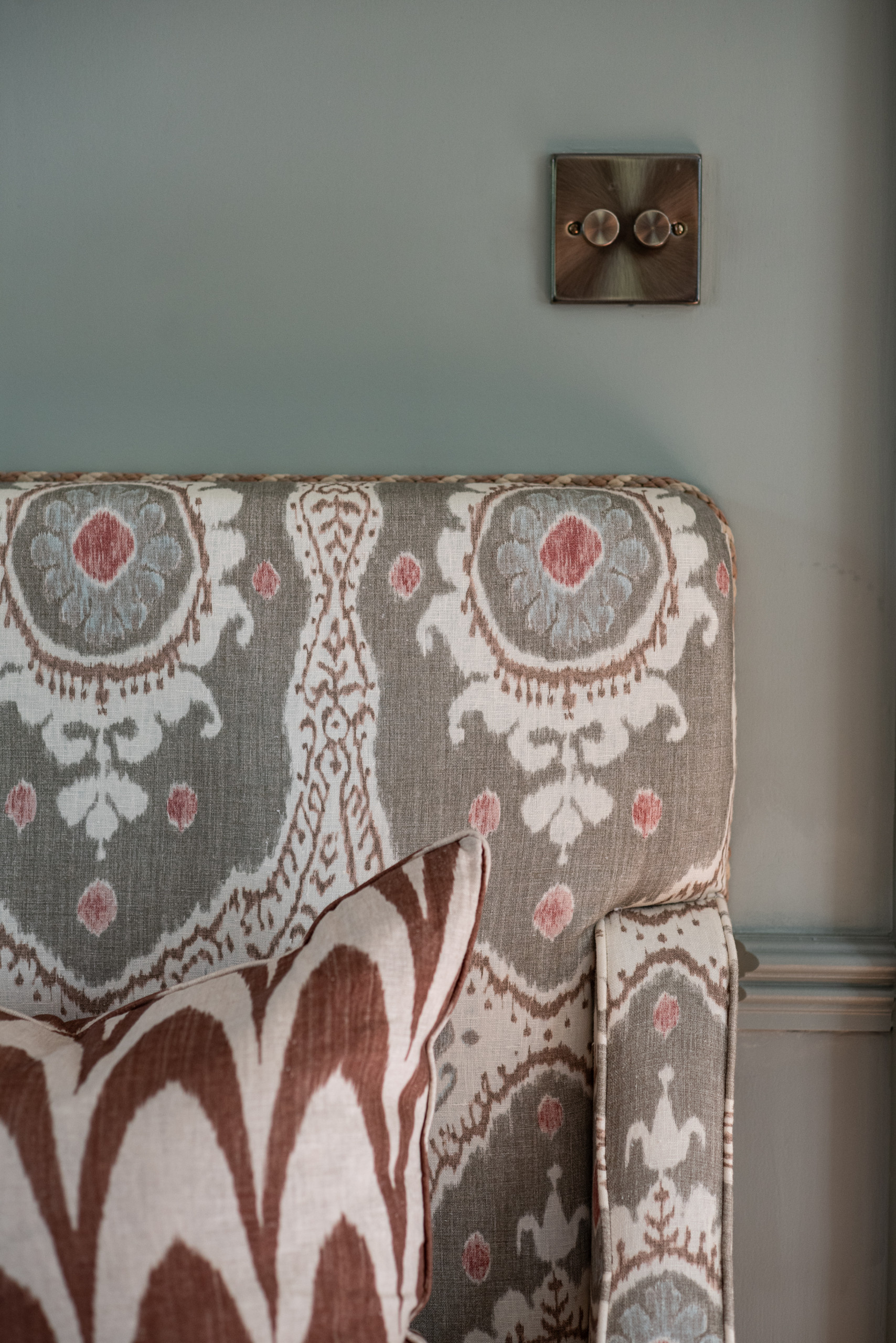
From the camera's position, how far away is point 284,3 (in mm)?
788

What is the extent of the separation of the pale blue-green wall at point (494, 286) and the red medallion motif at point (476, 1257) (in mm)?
367

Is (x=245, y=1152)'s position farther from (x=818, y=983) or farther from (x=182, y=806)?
(x=818, y=983)

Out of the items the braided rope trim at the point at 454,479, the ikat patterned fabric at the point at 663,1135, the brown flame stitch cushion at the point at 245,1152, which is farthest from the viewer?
the braided rope trim at the point at 454,479

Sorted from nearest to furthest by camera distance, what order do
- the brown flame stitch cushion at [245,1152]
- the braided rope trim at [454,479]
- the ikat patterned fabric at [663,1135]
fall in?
1. the brown flame stitch cushion at [245,1152]
2. the ikat patterned fabric at [663,1135]
3. the braided rope trim at [454,479]

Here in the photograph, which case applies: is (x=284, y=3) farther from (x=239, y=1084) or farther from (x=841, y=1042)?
(x=841, y=1042)

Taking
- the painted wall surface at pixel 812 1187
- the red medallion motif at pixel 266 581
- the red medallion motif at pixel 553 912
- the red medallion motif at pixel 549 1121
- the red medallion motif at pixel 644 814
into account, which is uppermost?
the red medallion motif at pixel 266 581

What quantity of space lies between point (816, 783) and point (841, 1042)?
254 mm

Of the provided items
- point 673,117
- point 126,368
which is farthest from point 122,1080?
point 673,117

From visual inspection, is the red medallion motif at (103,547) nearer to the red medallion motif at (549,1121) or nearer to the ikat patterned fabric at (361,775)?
the ikat patterned fabric at (361,775)

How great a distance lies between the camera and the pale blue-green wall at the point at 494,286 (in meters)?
0.79

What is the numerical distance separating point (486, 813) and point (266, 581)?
0.81 ft

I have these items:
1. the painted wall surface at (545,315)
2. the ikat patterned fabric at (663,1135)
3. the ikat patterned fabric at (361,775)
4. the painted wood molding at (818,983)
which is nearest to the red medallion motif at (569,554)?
the ikat patterned fabric at (361,775)

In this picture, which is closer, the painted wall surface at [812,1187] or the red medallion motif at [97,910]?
the red medallion motif at [97,910]

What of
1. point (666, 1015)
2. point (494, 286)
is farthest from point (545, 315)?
point (666, 1015)
